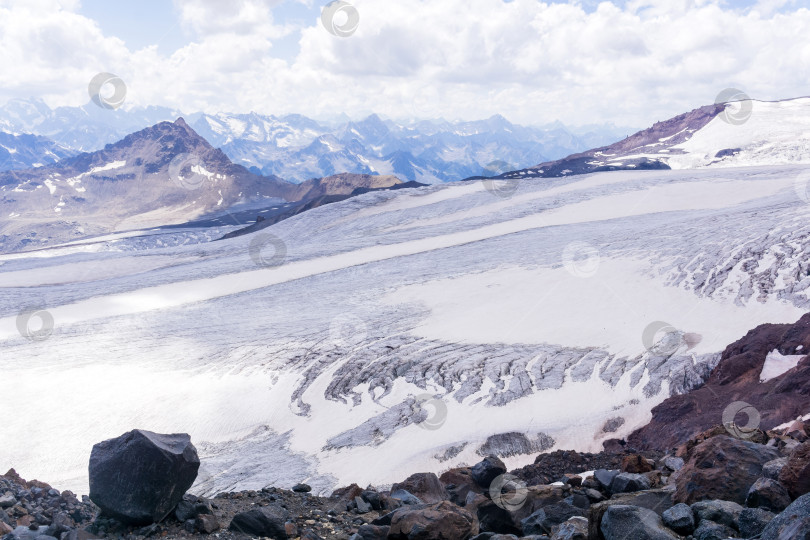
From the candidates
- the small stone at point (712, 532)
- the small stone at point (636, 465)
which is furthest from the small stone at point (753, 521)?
the small stone at point (636, 465)

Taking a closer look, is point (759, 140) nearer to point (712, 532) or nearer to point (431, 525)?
point (712, 532)

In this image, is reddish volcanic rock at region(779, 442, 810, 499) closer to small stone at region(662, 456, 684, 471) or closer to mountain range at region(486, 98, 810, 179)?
small stone at region(662, 456, 684, 471)

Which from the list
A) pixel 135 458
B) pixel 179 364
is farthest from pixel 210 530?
pixel 179 364

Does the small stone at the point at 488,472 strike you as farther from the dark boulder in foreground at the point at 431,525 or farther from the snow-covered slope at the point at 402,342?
the snow-covered slope at the point at 402,342

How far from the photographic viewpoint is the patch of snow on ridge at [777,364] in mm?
12242

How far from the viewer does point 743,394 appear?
11961mm

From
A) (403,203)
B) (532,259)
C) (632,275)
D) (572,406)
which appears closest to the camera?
(572,406)

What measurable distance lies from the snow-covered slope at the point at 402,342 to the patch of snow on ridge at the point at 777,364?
1936 mm

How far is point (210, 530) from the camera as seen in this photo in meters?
6.54

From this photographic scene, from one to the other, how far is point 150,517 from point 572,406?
35.1 ft

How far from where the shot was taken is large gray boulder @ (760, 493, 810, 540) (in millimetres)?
4043

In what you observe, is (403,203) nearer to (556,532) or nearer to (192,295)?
(192,295)

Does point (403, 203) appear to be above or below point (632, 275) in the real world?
above

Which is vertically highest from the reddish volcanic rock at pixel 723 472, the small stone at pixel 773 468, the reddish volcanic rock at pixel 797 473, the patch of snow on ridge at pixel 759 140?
the patch of snow on ridge at pixel 759 140
